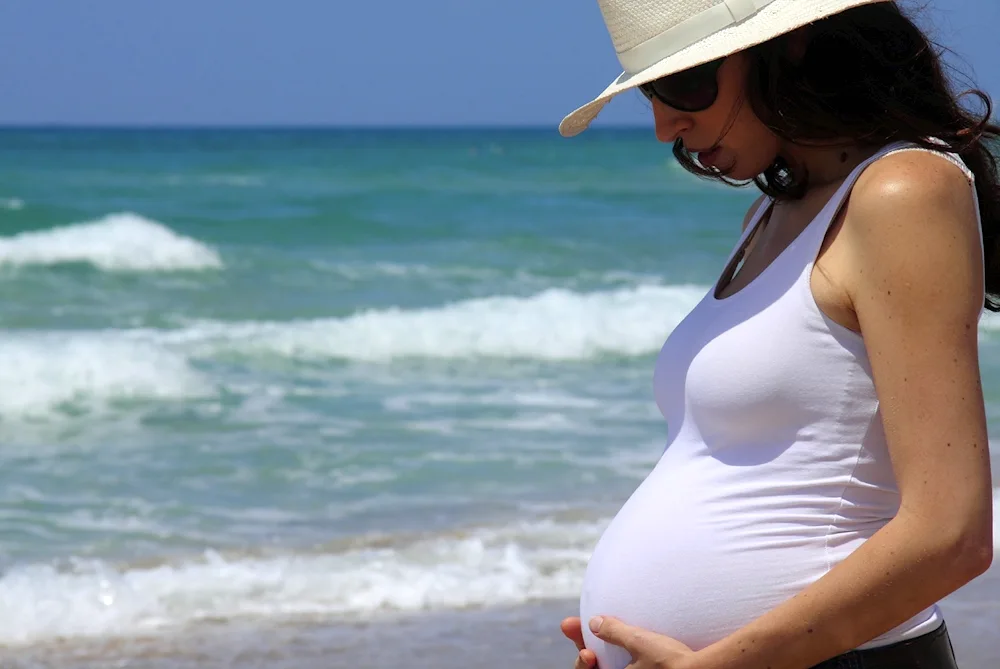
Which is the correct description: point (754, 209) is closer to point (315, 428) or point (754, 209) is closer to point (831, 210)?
point (831, 210)

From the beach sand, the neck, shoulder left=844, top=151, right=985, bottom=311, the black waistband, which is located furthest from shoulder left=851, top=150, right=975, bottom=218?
the beach sand

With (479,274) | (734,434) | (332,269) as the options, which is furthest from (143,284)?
(734,434)

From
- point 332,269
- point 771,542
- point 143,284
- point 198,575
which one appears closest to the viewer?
point 771,542

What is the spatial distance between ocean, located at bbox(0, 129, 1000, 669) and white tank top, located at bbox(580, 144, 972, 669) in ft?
8.43

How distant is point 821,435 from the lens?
53.6 inches

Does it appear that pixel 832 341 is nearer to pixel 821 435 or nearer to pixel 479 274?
pixel 821 435

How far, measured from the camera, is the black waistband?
54.3 inches

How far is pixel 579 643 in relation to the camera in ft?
5.91

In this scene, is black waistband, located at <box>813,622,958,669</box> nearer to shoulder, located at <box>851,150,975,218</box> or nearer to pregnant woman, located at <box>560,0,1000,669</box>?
pregnant woman, located at <box>560,0,1000,669</box>

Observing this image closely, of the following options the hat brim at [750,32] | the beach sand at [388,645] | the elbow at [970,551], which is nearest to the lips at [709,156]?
the hat brim at [750,32]

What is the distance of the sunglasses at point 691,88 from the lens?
145 centimetres

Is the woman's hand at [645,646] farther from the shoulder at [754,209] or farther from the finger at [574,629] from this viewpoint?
the shoulder at [754,209]

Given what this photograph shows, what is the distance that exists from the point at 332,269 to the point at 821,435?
15.1 meters

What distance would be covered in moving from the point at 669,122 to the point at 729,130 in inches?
3.3
